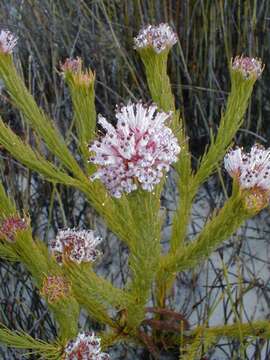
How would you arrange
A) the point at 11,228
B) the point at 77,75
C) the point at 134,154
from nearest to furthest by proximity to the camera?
the point at 134,154, the point at 11,228, the point at 77,75

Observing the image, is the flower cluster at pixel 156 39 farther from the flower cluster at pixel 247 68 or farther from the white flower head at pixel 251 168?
the white flower head at pixel 251 168

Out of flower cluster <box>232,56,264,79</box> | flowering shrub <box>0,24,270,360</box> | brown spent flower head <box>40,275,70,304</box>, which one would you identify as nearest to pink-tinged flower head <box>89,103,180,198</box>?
flowering shrub <box>0,24,270,360</box>

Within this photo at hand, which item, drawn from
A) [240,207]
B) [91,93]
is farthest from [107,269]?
[240,207]

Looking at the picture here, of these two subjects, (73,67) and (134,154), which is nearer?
(134,154)

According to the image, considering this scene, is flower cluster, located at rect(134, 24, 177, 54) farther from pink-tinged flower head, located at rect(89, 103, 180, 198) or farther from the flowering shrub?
pink-tinged flower head, located at rect(89, 103, 180, 198)

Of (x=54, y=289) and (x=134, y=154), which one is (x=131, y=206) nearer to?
(x=134, y=154)

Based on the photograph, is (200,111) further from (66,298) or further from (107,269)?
(66,298)

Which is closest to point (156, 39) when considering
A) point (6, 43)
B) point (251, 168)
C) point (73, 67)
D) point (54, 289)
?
point (73, 67)
